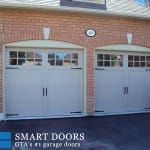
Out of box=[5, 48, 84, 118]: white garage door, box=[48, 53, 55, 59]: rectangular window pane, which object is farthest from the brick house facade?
box=[48, 53, 55, 59]: rectangular window pane

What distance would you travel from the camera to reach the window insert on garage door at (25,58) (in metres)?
10.3

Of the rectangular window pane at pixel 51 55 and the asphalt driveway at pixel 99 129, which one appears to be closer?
the asphalt driveway at pixel 99 129

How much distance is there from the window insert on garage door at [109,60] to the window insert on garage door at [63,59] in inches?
35.7

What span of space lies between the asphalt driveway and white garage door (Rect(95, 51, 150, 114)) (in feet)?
2.32

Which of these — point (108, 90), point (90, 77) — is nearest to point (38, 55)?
point (90, 77)

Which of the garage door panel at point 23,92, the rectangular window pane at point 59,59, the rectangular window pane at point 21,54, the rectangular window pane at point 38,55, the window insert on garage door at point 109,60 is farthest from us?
the window insert on garage door at point 109,60

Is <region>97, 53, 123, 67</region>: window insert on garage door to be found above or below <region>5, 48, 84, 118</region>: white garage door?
above

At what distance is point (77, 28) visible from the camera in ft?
35.2

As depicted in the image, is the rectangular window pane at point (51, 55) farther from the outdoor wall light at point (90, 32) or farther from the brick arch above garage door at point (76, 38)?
the outdoor wall light at point (90, 32)

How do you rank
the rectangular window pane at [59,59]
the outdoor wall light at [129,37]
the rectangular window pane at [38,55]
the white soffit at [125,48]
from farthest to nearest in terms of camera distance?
the outdoor wall light at [129,37] < the white soffit at [125,48] < the rectangular window pane at [59,59] < the rectangular window pane at [38,55]

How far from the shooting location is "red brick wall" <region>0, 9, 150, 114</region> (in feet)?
33.1

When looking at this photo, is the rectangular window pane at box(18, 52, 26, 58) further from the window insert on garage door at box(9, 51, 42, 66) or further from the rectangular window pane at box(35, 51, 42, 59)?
the rectangular window pane at box(35, 51, 42, 59)

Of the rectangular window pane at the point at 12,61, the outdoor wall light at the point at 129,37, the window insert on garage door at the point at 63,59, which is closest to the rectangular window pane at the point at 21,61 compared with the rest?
the rectangular window pane at the point at 12,61

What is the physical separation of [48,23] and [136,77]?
13.4 ft
